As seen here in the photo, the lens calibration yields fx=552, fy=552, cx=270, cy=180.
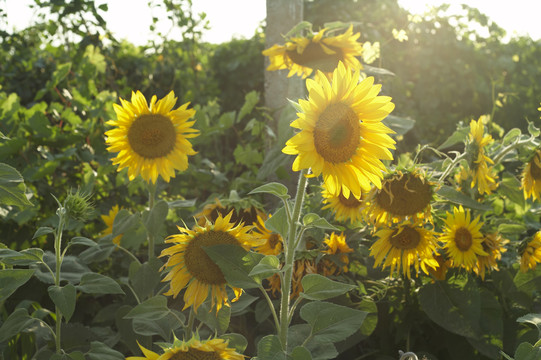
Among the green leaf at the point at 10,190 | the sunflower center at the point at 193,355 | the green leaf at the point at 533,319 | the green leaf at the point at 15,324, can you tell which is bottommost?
the green leaf at the point at 15,324

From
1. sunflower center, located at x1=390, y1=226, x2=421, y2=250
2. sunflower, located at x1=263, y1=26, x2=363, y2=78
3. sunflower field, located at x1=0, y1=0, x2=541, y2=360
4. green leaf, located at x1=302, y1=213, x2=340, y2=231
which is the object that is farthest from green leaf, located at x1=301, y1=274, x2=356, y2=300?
sunflower, located at x1=263, y1=26, x2=363, y2=78

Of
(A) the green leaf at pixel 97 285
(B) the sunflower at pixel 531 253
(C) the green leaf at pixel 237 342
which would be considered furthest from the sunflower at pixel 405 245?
(A) the green leaf at pixel 97 285

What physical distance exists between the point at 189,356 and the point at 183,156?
0.91 m

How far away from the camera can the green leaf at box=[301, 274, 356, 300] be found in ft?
4.21

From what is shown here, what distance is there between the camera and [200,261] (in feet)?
4.63

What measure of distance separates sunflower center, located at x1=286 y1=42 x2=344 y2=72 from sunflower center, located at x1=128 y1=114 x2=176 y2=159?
70cm

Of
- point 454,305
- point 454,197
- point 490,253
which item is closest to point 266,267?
point 454,197

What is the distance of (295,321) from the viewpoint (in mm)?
2098

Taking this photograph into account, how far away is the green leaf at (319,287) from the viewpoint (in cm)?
128

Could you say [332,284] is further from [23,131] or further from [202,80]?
[202,80]

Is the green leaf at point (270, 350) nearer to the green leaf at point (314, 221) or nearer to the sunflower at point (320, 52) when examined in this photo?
the green leaf at point (314, 221)

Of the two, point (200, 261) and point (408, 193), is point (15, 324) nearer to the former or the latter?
point (200, 261)

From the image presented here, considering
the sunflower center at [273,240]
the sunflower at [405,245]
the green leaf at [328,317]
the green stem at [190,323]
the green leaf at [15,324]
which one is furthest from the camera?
the sunflower center at [273,240]

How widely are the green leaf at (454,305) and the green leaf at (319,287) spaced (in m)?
0.66
